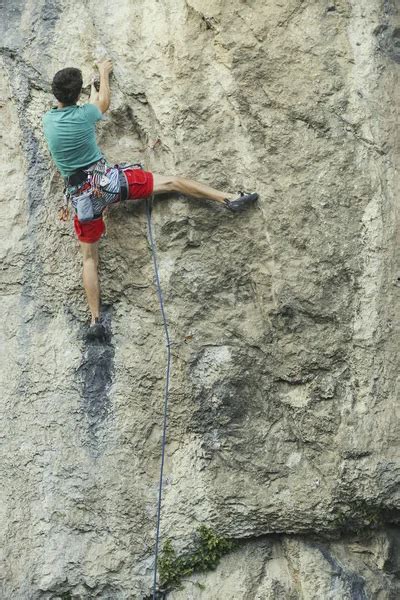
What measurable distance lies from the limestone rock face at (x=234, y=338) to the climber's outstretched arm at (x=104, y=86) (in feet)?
0.52

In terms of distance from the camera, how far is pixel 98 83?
287 inches

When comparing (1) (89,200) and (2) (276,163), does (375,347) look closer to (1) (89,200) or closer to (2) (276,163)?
(2) (276,163)

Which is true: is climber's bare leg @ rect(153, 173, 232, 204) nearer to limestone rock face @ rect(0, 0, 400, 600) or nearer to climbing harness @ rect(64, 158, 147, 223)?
limestone rock face @ rect(0, 0, 400, 600)

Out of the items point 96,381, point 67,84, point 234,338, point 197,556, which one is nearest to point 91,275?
point 96,381

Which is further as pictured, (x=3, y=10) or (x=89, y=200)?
(x=3, y=10)

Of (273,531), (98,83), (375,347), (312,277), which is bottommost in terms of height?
(273,531)

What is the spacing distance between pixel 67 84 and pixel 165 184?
39.0 inches

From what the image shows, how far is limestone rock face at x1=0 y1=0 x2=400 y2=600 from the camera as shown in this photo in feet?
22.8

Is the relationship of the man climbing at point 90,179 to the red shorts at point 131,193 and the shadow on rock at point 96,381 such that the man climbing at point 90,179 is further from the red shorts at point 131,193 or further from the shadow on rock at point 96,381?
the shadow on rock at point 96,381

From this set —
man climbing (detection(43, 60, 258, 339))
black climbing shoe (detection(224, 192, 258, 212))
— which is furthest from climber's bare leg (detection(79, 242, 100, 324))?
black climbing shoe (detection(224, 192, 258, 212))

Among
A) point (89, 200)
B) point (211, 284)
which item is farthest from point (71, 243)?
point (211, 284)

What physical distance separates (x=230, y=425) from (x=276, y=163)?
1961 mm

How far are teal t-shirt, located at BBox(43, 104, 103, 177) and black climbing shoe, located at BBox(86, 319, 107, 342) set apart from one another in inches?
44.4

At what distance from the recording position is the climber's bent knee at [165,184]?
7.00 m
